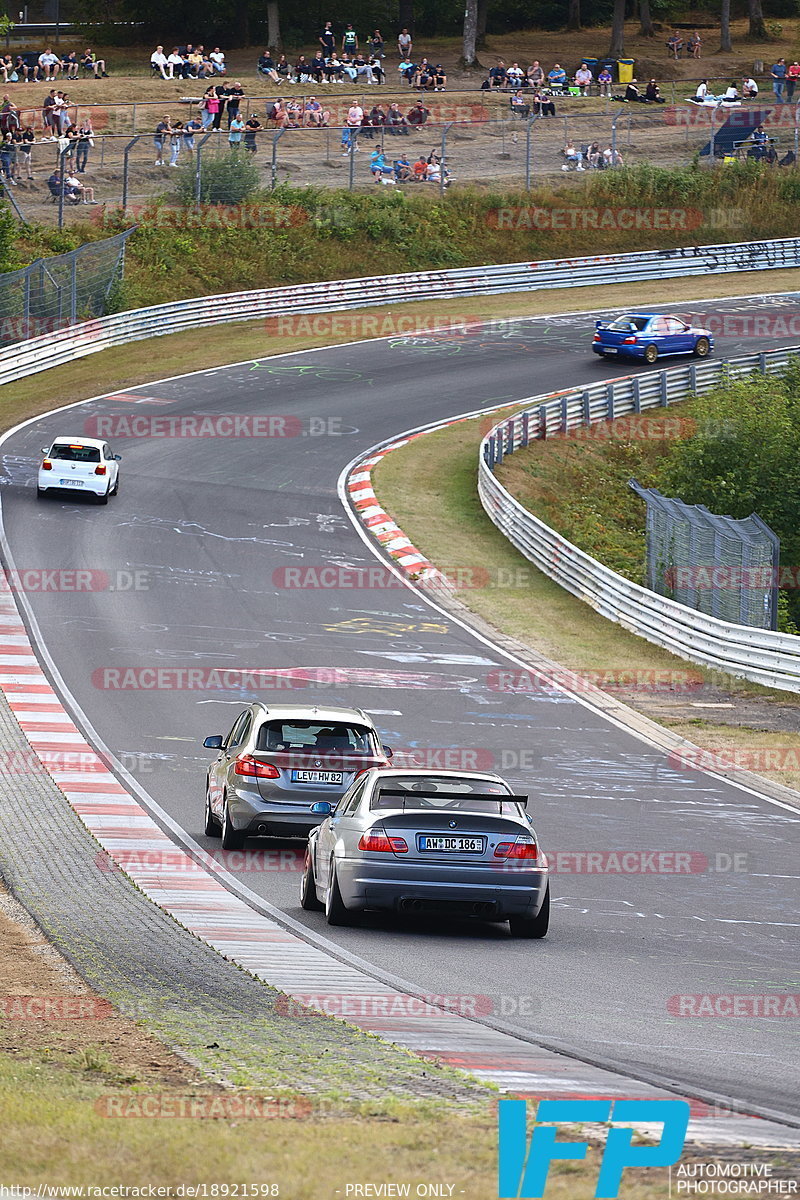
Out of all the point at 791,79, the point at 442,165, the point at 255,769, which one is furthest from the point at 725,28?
the point at 255,769

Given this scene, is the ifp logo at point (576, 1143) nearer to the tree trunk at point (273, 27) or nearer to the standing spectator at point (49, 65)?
the standing spectator at point (49, 65)

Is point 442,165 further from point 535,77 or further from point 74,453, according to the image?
point 74,453

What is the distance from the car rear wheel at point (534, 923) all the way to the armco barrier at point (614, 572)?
44.1ft

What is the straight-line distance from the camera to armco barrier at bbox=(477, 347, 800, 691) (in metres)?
25.5

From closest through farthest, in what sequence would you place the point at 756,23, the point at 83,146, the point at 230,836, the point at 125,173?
the point at 230,836 → the point at 125,173 → the point at 83,146 → the point at 756,23

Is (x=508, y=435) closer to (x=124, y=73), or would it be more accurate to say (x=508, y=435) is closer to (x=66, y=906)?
(x=66, y=906)

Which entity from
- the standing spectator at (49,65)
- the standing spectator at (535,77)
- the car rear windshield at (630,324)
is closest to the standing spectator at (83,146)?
the standing spectator at (49,65)

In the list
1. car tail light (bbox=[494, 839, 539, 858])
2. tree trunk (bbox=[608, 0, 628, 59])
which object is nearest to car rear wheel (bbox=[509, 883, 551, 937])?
car tail light (bbox=[494, 839, 539, 858])

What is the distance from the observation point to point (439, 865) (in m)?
11.9

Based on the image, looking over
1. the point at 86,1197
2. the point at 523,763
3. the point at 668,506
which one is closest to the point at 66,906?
the point at 86,1197

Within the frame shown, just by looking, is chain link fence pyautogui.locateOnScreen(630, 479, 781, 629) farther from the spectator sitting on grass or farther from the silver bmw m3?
the spectator sitting on grass

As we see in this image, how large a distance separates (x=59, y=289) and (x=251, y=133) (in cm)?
1583

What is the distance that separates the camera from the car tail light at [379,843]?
1184 cm

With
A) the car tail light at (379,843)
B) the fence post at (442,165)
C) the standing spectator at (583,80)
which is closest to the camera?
the car tail light at (379,843)
